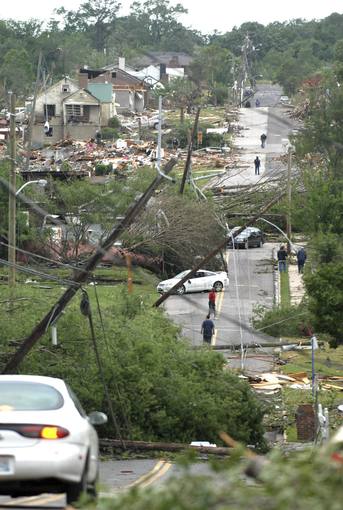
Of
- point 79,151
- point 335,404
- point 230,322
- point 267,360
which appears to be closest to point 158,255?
point 230,322

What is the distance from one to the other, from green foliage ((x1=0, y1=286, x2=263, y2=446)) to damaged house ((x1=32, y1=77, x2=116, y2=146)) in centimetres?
7600

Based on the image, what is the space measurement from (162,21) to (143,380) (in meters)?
156

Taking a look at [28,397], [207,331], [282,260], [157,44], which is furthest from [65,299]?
[157,44]

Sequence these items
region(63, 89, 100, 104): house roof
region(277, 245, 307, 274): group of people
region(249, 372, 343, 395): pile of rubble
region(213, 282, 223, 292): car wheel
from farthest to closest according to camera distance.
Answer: region(63, 89, 100, 104): house roof
region(277, 245, 307, 274): group of people
region(213, 282, 223, 292): car wheel
region(249, 372, 343, 395): pile of rubble

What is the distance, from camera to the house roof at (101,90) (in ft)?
348

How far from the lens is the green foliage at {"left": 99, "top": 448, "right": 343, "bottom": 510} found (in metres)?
5.77

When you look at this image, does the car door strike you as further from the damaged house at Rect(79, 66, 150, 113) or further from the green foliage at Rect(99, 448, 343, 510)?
the damaged house at Rect(79, 66, 150, 113)

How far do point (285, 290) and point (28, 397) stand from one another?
4069 centimetres

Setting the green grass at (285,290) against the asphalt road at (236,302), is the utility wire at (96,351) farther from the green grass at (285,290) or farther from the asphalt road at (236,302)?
the green grass at (285,290)

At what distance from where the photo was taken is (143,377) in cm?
2172

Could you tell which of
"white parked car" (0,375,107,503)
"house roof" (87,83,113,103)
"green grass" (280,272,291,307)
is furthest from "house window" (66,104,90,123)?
"white parked car" (0,375,107,503)

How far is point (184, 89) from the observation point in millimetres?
122812

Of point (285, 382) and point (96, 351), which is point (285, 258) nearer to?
point (285, 382)

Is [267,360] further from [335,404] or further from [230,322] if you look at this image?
[335,404]
